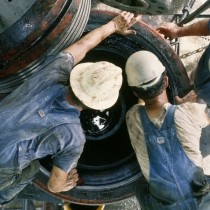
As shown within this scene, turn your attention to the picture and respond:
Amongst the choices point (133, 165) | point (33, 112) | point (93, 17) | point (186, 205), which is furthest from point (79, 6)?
point (186, 205)

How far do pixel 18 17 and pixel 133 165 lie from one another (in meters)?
2.11

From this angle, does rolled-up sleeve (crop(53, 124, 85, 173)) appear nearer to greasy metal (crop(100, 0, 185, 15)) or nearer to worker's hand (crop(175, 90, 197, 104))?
greasy metal (crop(100, 0, 185, 15))

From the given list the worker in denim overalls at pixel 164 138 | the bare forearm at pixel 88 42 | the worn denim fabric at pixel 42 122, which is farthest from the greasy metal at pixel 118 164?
the worn denim fabric at pixel 42 122

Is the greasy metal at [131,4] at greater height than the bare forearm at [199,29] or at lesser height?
greater

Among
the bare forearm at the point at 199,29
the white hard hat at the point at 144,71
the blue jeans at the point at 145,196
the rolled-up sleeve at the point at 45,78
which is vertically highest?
the rolled-up sleeve at the point at 45,78

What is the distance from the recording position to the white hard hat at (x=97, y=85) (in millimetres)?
3479

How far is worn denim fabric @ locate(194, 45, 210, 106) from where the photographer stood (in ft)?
13.3

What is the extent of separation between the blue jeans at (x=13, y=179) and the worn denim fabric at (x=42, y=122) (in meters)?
0.13

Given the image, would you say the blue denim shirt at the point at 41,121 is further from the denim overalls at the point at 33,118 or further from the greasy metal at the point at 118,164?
the greasy metal at the point at 118,164

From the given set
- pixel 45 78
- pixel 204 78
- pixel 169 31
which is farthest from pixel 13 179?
pixel 169 31

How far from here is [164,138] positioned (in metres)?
3.91

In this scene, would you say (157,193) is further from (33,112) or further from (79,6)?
(79,6)

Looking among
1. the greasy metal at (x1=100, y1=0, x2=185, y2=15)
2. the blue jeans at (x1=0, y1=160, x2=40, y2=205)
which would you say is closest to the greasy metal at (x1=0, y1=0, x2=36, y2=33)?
the greasy metal at (x1=100, y1=0, x2=185, y2=15)

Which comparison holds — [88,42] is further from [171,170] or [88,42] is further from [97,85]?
[171,170]
